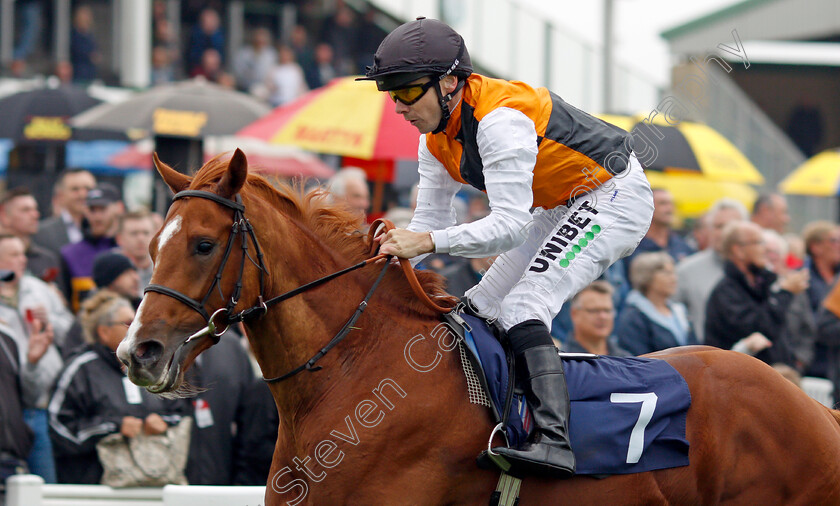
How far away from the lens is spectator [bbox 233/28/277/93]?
16.3 meters

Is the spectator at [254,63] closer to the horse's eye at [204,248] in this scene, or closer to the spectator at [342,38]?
the spectator at [342,38]

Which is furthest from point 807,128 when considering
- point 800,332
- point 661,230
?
point 800,332

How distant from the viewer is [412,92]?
390 cm

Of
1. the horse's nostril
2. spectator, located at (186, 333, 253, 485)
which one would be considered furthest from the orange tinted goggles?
spectator, located at (186, 333, 253, 485)

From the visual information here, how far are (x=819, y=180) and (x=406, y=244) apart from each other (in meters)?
11.9

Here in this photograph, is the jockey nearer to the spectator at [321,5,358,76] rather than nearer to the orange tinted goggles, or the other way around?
the orange tinted goggles

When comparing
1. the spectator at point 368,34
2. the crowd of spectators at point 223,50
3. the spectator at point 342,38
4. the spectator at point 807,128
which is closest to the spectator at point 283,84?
the crowd of spectators at point 223,50

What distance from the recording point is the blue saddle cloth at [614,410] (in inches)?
151

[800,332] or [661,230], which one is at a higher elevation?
[661,230]

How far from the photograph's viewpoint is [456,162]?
13.4 ft

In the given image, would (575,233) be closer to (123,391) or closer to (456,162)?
(456,162)

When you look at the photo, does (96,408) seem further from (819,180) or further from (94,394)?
(819,180)

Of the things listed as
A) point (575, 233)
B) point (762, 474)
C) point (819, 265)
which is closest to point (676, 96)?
point (575, 233)

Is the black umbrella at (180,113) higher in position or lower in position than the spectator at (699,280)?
higher
